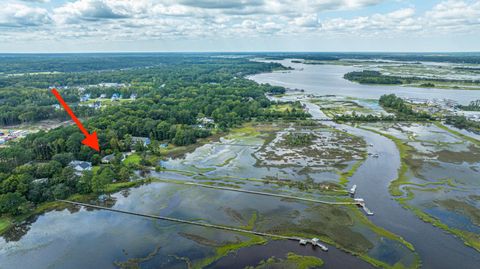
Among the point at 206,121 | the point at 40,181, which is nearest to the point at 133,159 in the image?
the point at 40,181

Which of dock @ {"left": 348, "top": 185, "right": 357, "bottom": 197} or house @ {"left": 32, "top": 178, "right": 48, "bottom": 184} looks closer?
house @ {"left": 32, "top": 178, "right": 48, "bottom": 184}

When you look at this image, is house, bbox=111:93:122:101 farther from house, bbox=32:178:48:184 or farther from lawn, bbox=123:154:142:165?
house, bbox=32:178:48:184

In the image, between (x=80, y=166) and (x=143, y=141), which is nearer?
(x=80, y=166)

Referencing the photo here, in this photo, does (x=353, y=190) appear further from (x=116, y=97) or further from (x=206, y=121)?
(x=116, y=97)

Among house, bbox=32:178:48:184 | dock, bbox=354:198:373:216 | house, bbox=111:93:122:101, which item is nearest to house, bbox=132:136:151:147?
house, bbox=32:178:48:184

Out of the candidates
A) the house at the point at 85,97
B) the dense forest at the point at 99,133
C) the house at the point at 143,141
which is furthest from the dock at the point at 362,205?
the house at the point at 85,97

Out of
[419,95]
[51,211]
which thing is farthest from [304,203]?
[419,95]

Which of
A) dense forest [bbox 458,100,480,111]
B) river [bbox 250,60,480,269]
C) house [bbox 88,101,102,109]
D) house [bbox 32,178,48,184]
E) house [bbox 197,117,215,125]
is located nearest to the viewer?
river [bbox 250,60,480,269]

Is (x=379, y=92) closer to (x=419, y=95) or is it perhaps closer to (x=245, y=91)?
(x=419, y=95)

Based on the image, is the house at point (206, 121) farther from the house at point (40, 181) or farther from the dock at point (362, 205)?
the dock at point (362, 205)
